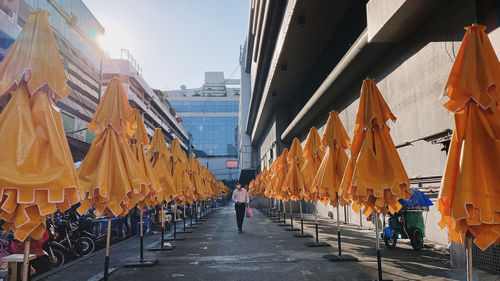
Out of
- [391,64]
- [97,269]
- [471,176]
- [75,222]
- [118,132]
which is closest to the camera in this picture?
[471,176]

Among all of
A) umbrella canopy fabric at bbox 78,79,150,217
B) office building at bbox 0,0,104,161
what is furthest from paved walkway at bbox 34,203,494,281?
office building at bbox 0,0,104,161

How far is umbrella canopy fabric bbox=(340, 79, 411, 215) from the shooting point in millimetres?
5781

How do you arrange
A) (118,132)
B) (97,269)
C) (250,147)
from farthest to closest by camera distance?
(250,147) → (97,269) → (118,132)

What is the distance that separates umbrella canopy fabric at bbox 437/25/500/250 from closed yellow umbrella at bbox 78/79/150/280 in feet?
14.9

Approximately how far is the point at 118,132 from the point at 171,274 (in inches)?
130

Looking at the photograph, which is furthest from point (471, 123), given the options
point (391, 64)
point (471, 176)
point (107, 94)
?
point (391, 64)

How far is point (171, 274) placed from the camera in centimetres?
743

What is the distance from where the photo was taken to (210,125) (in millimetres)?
134875

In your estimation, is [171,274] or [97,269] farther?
[97,269]

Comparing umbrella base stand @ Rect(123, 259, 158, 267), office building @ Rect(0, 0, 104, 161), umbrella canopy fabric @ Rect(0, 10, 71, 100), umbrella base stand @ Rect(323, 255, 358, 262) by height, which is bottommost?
umbrella base stand @ Rect(123, 259, 158, 267)

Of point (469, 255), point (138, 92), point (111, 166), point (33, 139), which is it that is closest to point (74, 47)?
point (138, 92)

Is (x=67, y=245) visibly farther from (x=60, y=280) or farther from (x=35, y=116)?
(x=35, y=116)

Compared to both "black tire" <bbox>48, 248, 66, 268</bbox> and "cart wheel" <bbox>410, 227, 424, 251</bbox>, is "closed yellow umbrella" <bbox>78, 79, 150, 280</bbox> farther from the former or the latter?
"cart wheel" <bbox>410, 227, 424, 251</bbox>

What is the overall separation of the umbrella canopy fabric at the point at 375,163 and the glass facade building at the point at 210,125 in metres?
127
